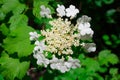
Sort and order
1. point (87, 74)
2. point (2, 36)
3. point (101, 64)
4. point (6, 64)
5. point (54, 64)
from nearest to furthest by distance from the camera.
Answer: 1. point (54, 64)
2. point (6, 64)
3. point (2, 36)
4. point (87, 74)
5. point (101, 64)

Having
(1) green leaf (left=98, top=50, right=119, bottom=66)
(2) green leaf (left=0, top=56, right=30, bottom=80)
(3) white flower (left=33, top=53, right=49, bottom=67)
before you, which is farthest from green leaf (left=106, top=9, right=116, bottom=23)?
(3) white flower (left=33, top=53, right=49, bottom=67)

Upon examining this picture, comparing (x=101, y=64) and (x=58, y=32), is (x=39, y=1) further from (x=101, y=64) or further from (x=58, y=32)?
(x=101, y=64)

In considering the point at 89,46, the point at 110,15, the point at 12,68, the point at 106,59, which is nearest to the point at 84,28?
the point at 89,46

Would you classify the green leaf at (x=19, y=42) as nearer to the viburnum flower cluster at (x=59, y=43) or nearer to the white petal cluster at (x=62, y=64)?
the viburnum flower cluster at (x=59, y=43)

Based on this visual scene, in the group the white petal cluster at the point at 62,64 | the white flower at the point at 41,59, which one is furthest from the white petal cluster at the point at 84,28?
the white flower at the point at 41,59

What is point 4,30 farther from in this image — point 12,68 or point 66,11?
point 66,11

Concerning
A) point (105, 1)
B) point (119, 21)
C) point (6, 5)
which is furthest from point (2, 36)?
point (119, 21)
